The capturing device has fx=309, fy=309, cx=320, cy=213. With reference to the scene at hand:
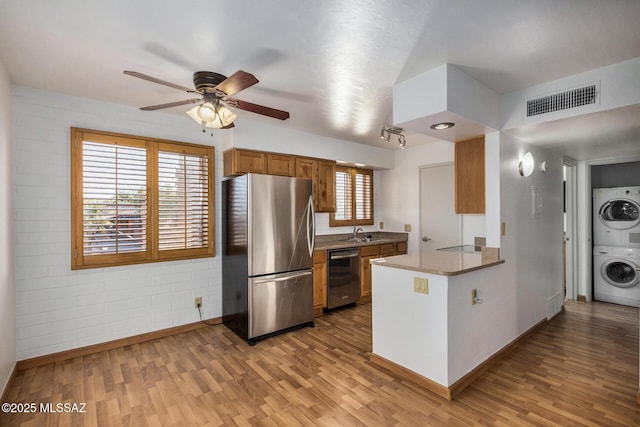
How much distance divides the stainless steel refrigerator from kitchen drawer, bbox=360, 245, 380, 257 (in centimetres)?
109

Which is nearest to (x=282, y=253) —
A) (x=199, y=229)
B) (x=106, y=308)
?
(x=199, y=229)

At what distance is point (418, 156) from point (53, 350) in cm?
513

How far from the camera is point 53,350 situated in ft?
9.37

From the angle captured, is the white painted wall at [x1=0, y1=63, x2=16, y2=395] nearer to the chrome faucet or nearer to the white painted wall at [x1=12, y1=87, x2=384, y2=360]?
the white painted wall at [x1=12, y1=87, x2=384, y2=360]

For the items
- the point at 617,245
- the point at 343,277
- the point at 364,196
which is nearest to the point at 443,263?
the point at 343,277

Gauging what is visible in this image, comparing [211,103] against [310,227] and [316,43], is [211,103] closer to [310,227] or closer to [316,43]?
[316,43]

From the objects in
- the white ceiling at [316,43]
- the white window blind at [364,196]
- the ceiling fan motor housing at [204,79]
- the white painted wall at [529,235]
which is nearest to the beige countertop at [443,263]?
the white painted wall at [529,235]

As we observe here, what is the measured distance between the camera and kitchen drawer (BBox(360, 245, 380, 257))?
4586 millimetres

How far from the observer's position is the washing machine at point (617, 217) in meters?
4.21

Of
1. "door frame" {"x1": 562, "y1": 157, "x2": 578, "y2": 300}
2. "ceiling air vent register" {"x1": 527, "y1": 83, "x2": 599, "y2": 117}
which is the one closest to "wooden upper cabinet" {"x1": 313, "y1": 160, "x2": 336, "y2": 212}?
"ceiling air vent register" {"x1": 527, "y1": 83, "x2": 599, "y2": 117}

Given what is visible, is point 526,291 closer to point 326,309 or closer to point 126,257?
point 326,309

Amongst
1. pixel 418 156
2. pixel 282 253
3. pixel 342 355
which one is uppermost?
pixel 418 156

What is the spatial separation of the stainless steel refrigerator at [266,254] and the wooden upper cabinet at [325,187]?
736mm

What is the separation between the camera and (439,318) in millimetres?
2326
